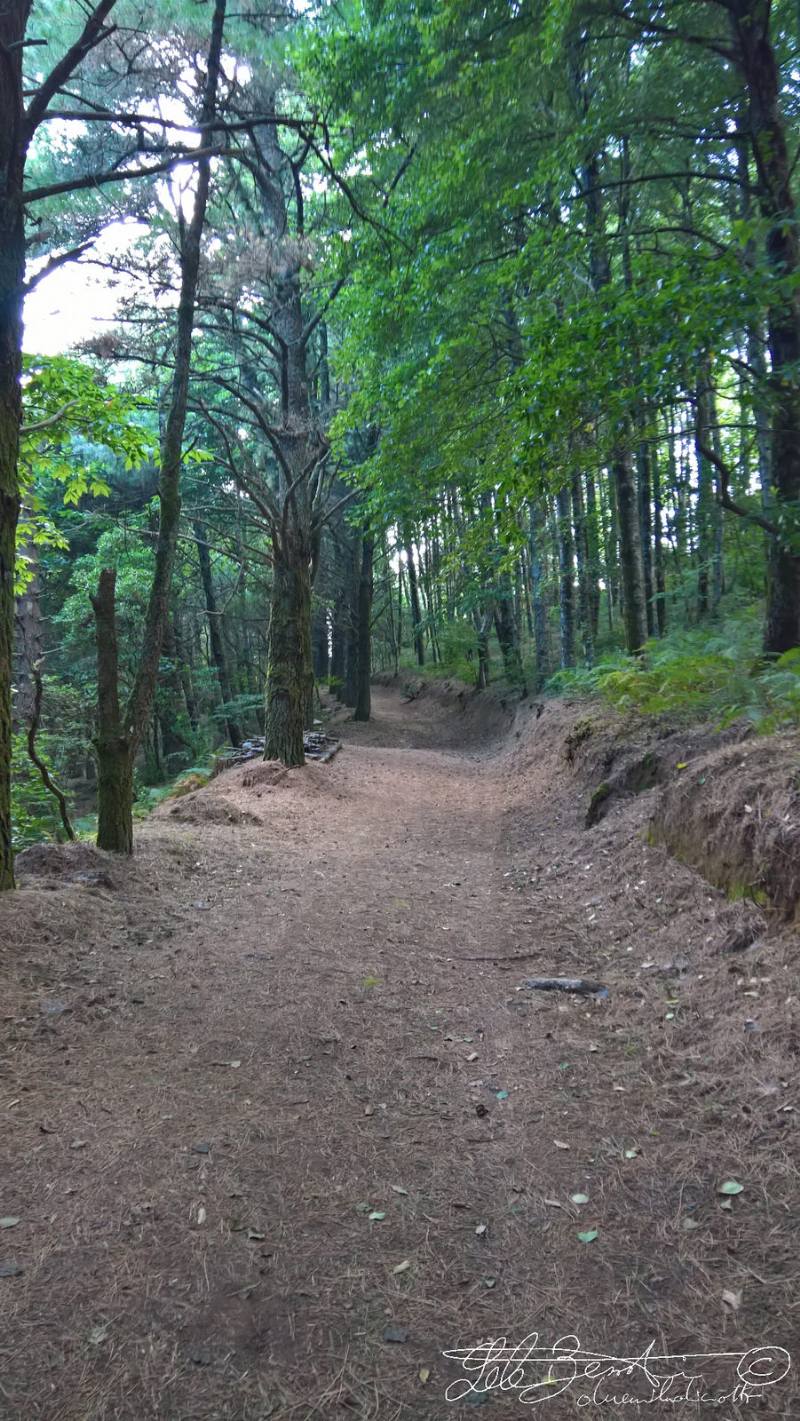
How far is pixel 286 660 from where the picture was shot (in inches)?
491

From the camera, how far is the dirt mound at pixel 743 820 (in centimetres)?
409

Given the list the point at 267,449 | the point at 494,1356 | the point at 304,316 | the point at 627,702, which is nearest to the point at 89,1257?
the point at 494,1356

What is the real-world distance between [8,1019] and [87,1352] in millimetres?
2188

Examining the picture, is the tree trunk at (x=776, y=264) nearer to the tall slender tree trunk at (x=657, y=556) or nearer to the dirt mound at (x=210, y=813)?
the dirt mound at (x=210, y=813)

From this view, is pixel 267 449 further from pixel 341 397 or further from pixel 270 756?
pixel 270 756

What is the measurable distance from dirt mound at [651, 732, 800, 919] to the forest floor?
0.22 m

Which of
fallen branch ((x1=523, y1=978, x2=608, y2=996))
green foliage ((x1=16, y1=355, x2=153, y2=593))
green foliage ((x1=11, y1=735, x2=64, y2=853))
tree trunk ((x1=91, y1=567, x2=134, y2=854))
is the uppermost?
green foliage ((x1=16, y1=355, x2=153, y2=593))

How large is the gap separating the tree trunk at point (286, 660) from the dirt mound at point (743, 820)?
298 inches

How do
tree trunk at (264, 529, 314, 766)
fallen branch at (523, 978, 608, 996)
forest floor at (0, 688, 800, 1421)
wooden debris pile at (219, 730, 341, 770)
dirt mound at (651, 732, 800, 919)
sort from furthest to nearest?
wooden debris pile at (219, 730, 341, 770), tree trunk at (264, 529, 314, 766), fallen branch at (523, 978, 608, 996), dirt mound at (651, 732, 800, 919), forest floor at (0, 688, 800, 1421)

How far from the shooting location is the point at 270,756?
12484mm

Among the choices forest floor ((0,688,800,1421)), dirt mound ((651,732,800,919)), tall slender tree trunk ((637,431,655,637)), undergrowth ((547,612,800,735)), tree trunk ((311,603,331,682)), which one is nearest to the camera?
forest floor ((0,688,800,1421))

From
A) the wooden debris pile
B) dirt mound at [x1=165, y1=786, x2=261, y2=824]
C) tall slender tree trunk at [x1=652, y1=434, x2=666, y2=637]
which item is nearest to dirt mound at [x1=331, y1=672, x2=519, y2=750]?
the wooden debris pile

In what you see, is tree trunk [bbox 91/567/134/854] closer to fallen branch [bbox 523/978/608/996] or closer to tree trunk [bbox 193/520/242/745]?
fallen branch [bbox 523/978/608/996]

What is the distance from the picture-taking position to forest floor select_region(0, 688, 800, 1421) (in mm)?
2068
